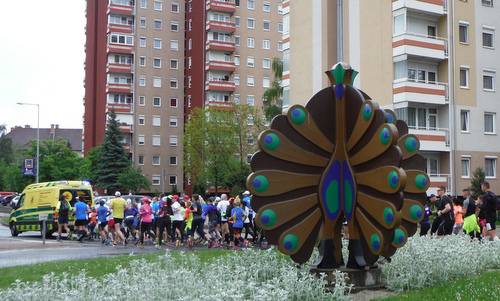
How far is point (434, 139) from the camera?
4019 centimetres

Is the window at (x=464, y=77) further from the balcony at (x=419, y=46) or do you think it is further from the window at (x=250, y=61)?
the window at (x=250, y=61)

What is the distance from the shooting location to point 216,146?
60.3 meters

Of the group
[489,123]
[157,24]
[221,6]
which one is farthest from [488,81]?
[157,24]

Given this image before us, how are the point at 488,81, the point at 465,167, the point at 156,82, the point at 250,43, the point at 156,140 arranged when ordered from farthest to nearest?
1. the point at 250,43
2. the point at 156,82
3. the point at 156,140
4. the point at 488,81
5. the point at 465,167

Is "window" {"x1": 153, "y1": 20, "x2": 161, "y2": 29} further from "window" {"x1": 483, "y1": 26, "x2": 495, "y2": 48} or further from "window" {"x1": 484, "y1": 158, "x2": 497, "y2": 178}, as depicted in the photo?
"window" {"x1": 484, "y1": 158, "x2": 497, "y2": 178}

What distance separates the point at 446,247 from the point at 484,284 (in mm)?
2412

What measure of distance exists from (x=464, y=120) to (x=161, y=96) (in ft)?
158

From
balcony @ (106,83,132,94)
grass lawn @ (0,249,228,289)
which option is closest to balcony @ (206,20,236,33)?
balcony @ (106,83,132,94)

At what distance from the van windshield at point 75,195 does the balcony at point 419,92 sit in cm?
2050

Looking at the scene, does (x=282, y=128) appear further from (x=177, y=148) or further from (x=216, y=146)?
(x=177, y=148)

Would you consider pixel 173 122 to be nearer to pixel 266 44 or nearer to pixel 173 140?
pixel 173 140

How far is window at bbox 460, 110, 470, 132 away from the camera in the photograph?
41.6m

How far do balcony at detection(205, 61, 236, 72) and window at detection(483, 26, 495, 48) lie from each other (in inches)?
1639

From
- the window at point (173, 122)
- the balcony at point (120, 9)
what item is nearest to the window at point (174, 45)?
the balcony at point (120, 9)
